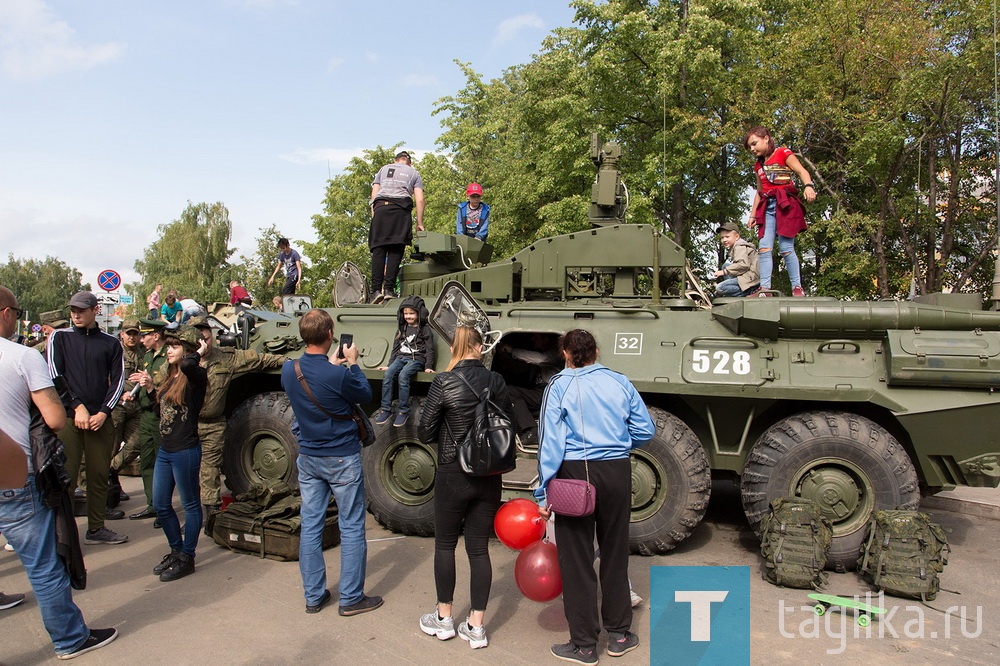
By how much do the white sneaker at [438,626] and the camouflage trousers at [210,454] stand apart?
111 inches

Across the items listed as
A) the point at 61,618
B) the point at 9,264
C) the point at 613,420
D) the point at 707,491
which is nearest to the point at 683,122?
the point at 707,491

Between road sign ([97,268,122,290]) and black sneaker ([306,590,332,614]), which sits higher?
road sign ([97,268,122,290])

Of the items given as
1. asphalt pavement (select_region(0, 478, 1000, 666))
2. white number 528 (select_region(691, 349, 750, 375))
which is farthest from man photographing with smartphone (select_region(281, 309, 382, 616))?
white number 528 (select_region(691, 349, 750, 375))

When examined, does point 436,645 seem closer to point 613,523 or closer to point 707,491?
point 613,523

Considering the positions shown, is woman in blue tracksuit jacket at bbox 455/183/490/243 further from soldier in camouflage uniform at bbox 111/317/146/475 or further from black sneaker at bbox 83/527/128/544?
black sneaker at bbox 83/527/128/544

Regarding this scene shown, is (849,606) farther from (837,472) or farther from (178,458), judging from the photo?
(178,458)

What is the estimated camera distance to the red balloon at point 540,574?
4.44 meters

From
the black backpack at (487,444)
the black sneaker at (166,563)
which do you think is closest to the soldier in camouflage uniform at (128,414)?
the black sneaker at (166,563)

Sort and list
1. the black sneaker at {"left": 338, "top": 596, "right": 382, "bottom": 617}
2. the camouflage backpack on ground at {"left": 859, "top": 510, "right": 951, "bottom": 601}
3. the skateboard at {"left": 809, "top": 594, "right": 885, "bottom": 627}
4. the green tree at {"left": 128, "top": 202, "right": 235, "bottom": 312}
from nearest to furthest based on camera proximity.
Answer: the skateboard at {"left": 809, "top": 594, "right": 885, "bottom": 627} < the black sneaker at {"left": 338, "top": 596, "right": 382, "bottom": 617} < the camouflage backpack on ground at {"left": 859, "top": 510, "right": 951, "bottom": 601} < the green tree at {"left": 128, "top": 202, "right": 235, "bottom": 312}

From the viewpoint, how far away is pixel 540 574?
4.44 m

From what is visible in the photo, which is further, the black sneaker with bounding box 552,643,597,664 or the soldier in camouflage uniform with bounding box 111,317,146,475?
the soldier in camouflage uniform with bounding box 111,317,146,475

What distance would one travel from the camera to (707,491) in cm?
606

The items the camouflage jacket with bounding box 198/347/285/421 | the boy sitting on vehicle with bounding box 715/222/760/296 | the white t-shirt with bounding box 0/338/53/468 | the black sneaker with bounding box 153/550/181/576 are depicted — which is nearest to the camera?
the white t-shirt with bounding box 0/338/53/468

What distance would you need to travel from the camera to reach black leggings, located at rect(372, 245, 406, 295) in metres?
8.29
